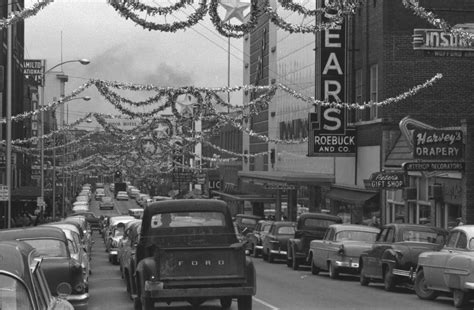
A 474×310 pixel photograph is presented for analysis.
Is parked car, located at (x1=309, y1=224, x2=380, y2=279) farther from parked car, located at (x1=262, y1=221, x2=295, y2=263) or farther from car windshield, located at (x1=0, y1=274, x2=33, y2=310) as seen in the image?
car windshield, located at (x1=0, y1=274, x2=33, y2=310)

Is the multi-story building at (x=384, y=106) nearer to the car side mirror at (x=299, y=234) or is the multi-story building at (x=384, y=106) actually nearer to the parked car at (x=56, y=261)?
the car side mirror at (x=299, y=234)

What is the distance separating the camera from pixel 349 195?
4562 cm

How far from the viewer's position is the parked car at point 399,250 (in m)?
20.8

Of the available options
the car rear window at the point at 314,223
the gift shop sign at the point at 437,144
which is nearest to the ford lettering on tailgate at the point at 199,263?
the gift shop sign at the point at 437,144

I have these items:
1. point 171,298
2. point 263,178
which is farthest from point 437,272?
point 263,178

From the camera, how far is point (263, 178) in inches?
2254

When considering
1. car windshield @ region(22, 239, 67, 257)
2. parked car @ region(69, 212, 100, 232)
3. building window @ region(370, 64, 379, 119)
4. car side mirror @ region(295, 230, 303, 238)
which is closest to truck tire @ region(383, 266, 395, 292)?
car windshield @ region(22, 239, 67, 257)

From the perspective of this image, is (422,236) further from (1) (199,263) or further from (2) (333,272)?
(1) (199,263)

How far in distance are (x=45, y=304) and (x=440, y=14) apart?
36.4 m

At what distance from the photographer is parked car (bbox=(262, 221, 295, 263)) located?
35938 millimetres

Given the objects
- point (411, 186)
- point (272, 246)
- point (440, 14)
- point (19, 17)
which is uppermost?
point (440, 14)

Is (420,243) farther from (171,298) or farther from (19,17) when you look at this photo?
(19,17)

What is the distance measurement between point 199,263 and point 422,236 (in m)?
8.80

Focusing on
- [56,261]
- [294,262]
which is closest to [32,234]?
[56,261]
